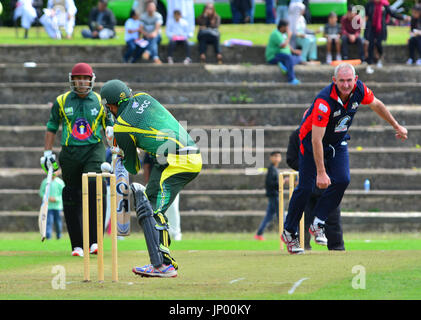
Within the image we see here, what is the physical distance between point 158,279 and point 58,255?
11.5ft

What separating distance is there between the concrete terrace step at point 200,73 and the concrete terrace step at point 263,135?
101 inches

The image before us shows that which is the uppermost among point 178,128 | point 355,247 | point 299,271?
point 178,128

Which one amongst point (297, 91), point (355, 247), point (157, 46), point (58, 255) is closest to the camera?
point (58, 255)

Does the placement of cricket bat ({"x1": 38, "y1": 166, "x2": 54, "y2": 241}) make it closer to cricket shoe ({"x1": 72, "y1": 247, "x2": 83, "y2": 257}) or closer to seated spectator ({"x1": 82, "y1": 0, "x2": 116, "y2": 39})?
cricket shoe ({"x1": 72, "y1": 247, "x2": 83, "y2": 257})

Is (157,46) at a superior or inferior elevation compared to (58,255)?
superior

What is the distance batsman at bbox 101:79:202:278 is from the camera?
8.92 m

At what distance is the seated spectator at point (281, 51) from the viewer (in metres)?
22.5

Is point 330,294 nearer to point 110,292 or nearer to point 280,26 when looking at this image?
point 110,292

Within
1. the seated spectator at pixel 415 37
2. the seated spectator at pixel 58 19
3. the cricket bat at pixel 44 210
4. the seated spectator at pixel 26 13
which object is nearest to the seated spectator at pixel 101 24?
the seated spectator at pixel 58 19

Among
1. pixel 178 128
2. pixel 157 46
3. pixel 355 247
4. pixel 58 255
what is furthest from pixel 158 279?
pixel 157 46

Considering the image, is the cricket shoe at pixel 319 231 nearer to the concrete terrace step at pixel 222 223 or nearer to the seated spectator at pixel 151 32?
the concrete terrace step at pixel 222 223

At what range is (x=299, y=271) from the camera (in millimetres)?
9484

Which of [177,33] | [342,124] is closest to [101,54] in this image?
[177,33]

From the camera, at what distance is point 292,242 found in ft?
36.7
